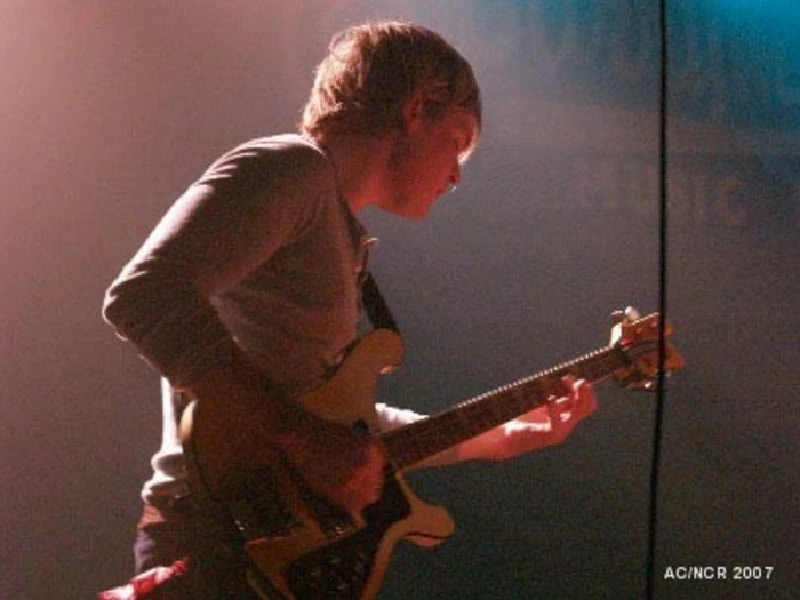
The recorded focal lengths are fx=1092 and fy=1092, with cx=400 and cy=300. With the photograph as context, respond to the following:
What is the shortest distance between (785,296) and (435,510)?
3.64ft

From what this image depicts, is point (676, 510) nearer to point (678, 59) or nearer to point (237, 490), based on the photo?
point (678, 59)

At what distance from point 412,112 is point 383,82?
0.05 metres

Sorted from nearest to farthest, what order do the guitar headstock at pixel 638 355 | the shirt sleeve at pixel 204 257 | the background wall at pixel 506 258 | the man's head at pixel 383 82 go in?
the shirt sleeve at pixel 204 257
the man's head at pixel 383 82
the guitar headstock at pixel 638 355
the background wall at pixel 506 258

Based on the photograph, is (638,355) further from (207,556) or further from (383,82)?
(207,556)

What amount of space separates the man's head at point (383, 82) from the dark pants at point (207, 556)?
434mm

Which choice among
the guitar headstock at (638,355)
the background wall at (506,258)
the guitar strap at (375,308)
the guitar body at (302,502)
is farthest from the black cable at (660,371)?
the background wall at (506,258)

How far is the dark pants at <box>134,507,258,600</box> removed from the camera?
3.34 feet

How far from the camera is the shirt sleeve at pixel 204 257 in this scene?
0.93m

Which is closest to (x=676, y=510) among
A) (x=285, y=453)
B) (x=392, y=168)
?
(x=392, y=168)

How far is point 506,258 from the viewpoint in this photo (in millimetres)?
1981

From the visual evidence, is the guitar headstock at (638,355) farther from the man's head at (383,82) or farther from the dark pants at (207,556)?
the dark pants at (207,556)

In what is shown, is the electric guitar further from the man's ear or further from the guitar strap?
the man's ear

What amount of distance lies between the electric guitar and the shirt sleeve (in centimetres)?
6

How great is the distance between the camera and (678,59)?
6.73 ft
